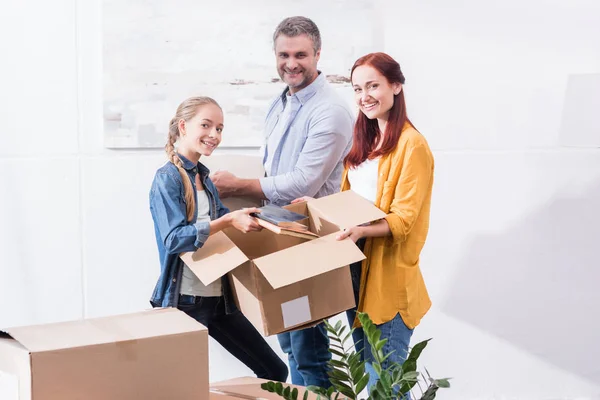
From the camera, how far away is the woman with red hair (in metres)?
2.17

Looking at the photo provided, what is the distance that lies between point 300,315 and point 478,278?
1.28m

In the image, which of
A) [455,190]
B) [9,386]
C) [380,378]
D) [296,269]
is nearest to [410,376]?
[380,378]

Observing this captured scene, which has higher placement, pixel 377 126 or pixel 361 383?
pixel 377 126

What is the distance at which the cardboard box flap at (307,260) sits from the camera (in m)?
1.93

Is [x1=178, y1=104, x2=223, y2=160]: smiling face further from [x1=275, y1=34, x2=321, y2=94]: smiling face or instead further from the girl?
[x1=275, y1=34, x2=321, y2=94]: smiling face

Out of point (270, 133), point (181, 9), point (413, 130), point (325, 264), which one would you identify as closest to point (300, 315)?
point (325, 264)

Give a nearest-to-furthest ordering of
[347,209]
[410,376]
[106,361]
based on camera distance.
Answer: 1. [410,376]
2. [106,361]
3. [347,209]

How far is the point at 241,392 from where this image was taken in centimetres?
166

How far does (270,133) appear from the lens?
287cm

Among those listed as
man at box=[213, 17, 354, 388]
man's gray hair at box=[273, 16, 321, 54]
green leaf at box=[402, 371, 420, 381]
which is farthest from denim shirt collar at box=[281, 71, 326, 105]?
green leaf at box=[402, 371, 420, 381]

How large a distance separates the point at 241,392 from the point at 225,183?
103 centimetres

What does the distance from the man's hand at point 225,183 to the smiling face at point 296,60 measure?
1.53ft

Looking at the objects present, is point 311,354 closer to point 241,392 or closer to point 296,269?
point 296,269

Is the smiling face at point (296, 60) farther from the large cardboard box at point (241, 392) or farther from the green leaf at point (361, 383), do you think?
the green leaf at point (361, 383)
